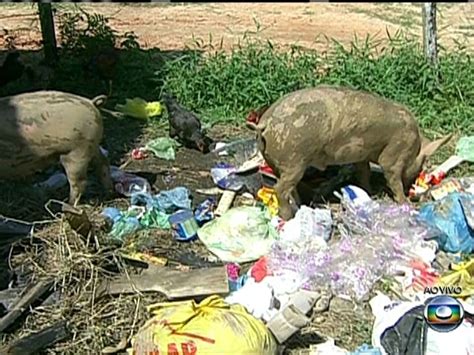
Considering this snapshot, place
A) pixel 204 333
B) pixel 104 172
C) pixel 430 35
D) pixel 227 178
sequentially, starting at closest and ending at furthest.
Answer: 1. pixel 204 333
2. pixel 104 172
3. pixel 227 178
4. pixel 430 35

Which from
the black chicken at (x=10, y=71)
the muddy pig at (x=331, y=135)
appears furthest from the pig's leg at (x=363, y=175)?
the black chicken at (x=10, y=71)

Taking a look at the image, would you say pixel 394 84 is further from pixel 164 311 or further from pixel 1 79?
pixel 164 311

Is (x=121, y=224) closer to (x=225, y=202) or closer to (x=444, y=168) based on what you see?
(x=225, y=202)

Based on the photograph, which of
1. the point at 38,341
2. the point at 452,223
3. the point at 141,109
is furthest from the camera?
the point at 141,109

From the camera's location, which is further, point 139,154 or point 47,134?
point 139,154

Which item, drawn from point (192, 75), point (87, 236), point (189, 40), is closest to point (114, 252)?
point (87, 236)

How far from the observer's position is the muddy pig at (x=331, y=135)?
6.51 meters

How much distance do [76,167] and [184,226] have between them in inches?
34.5

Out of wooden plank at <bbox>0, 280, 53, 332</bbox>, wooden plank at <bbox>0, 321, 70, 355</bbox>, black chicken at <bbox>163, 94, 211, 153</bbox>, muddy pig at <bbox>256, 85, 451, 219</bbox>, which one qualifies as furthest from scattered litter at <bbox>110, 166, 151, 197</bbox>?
wooden plank at <bbox>0, 321, 70, 355</bbox>

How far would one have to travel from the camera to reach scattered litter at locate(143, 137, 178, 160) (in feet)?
26.8

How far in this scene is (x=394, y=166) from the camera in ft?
22.8

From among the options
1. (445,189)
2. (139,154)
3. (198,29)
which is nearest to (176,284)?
(445,189)

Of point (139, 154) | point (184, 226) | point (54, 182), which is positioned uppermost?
point (184, 226)

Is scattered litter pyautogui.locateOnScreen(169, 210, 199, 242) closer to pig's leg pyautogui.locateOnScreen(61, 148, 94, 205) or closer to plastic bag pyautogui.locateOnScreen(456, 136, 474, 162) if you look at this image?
pig's leg pyautogui.locateOnScreen(61, 148, 94, 205)
